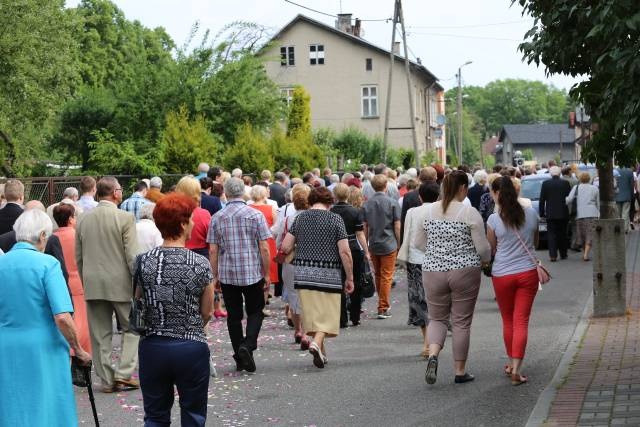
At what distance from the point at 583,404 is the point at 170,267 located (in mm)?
3796

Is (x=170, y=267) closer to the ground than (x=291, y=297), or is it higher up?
higher up

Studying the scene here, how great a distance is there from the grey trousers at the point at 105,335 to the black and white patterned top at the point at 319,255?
1.81m

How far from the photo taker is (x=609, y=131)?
8.85 meters

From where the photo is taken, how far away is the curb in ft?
26.4

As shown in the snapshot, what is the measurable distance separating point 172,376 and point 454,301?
13.9 ft

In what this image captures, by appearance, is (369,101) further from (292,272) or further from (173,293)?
(173,293)

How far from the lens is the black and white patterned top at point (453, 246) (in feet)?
32.1

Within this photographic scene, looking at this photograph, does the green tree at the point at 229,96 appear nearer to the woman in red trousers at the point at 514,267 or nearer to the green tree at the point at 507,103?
the woman in red trousers at the point at 514,267

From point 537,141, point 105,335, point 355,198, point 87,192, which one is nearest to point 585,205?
point 355,198

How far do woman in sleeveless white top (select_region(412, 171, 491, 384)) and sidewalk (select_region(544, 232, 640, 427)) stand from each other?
3.37 ft

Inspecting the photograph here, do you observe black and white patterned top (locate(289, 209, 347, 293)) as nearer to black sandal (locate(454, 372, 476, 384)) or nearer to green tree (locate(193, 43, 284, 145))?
black sandal (locate(454, 372, 476, 384))

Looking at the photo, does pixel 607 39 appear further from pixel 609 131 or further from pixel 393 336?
pixel 393 336

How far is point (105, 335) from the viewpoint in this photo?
10.2 m

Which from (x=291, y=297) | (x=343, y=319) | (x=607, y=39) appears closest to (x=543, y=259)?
(x=343, y=319)
